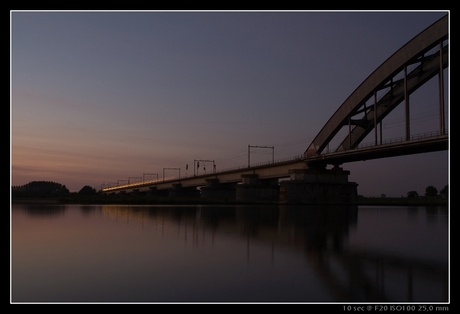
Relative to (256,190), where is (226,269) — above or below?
above

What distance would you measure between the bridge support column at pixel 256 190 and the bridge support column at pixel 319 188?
13310 mm

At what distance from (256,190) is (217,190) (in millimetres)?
20410

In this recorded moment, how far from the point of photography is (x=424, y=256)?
12211 mm

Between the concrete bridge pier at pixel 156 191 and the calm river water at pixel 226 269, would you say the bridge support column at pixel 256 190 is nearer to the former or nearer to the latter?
the calm river water at pixel 226 269

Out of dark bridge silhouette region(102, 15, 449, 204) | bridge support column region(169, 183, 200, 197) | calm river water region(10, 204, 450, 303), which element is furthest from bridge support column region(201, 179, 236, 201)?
calm river water region(10, 204, 450, 303)

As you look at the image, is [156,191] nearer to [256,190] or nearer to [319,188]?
[256,190]

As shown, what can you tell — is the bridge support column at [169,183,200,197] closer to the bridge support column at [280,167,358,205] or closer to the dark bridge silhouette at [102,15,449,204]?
the dark bridge silhouette at [102,15,449,204]

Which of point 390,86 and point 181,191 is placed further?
point 181,191

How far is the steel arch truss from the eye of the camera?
45406 mm

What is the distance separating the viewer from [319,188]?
61531 millimetres

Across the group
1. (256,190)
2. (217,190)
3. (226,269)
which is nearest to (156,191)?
(217,190)

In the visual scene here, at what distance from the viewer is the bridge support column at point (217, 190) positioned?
313ft

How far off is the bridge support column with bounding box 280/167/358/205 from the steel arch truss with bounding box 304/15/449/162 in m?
4.94

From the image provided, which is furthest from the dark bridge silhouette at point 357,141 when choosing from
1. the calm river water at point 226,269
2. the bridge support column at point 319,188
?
the calm river water at point 226,269
